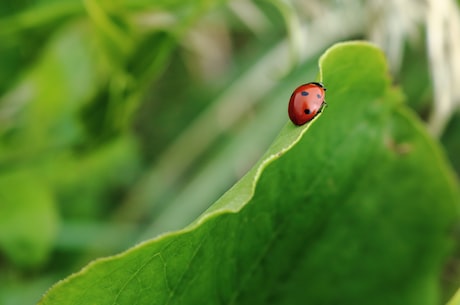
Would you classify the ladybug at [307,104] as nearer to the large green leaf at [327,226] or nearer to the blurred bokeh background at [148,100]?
the large green leaf at [327,226]

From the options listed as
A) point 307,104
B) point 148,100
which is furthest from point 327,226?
point 148,100

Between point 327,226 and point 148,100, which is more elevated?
point 327,226

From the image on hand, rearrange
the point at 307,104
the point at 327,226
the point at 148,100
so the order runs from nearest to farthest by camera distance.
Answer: the point at 307,104
the point at 327,226
the point at 148,100

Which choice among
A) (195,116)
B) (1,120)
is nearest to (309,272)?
(1,120)

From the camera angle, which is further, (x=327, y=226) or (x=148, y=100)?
(x=148, y=100)

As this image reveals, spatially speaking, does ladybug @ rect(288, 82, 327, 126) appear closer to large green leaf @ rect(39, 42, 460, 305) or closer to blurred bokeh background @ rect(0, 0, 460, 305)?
large green leaf @ rect(39, 42, 460, 305)

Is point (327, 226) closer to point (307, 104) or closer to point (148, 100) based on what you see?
point (307, 104)

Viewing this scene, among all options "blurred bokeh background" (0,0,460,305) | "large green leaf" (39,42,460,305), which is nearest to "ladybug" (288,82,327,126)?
"large green leaf" (39,42,460,305)

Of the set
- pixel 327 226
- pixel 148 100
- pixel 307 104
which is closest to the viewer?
pixel 307 104
